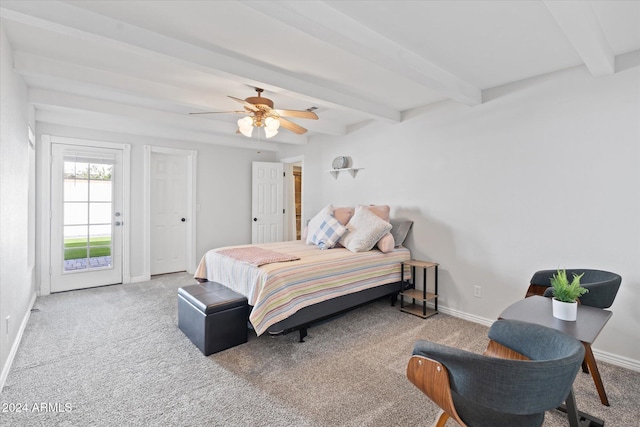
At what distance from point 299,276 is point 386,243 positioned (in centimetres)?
130

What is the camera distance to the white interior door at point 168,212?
512 cm

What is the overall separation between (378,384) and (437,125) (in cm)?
283

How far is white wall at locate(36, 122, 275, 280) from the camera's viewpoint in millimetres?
4789

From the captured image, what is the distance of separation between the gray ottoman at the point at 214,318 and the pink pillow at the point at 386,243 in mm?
1690

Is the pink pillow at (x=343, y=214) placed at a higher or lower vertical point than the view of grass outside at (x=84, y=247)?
higher

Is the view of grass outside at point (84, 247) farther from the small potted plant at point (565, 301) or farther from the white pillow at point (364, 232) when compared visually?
the small potted plant at point (565, 301)

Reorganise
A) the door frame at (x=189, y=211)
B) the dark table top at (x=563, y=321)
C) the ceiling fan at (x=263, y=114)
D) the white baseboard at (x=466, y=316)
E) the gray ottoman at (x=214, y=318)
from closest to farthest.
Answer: the dark table top at (x=563, y=321) < the gray ottoman at (x=214, y=318) < the ceiling fan at (x=263, y=114) < the white baseboard at (x=466, y=316) < the door frame at (x=189, y=211)

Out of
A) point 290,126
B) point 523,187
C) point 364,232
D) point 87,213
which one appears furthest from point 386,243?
point 87,213

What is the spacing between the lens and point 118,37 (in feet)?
6.53

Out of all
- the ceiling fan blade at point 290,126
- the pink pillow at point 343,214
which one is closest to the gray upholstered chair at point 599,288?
the pink pillow at point 343,214

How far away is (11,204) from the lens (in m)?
2.38

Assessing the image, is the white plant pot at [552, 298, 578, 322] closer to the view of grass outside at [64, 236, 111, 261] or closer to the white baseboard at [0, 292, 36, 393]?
the white baseboard at [0, 292, 36, 393]

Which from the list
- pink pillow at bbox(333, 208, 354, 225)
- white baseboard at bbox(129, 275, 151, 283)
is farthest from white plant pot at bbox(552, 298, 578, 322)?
white baseboard at bbox(129, 275, 151, 283)

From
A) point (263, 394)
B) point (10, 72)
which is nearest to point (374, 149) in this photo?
point (263, 394)
